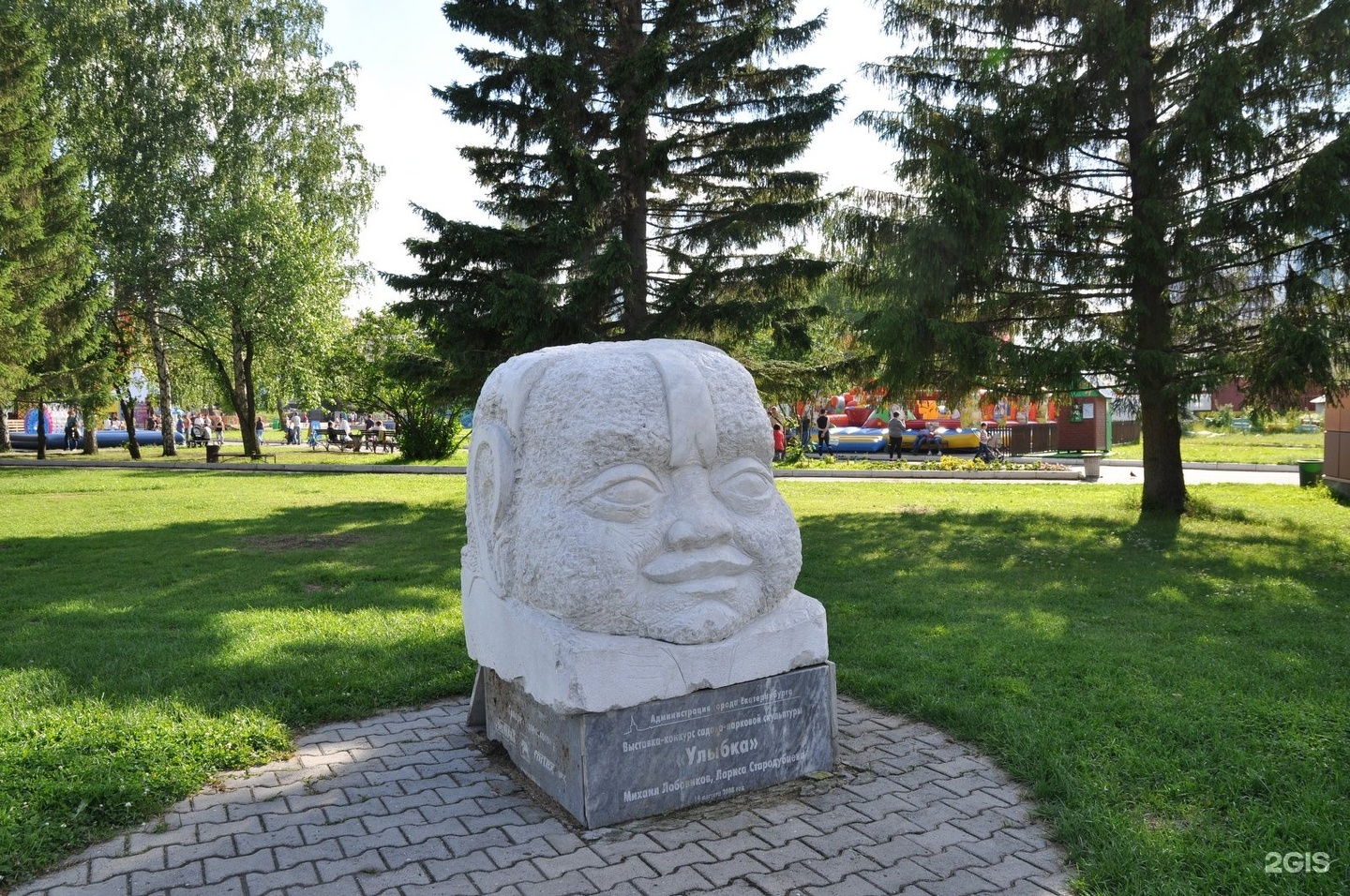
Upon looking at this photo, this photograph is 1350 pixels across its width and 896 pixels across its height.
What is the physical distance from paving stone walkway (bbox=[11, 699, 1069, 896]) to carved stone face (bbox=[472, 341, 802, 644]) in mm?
857

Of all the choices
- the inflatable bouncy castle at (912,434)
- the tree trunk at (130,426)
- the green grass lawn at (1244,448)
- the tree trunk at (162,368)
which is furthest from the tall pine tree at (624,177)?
the tree trunk at (130,426)

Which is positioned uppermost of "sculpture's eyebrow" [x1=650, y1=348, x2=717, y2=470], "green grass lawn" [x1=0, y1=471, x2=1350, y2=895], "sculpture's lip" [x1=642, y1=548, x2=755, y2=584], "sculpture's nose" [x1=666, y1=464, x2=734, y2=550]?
"sculpture's eyebrow" [x1=650, y1=348, x2=717, y2=470]

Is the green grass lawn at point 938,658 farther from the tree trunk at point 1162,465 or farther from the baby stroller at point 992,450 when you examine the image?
the baby stroller at point 992,450

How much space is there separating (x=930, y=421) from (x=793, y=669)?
2836cm

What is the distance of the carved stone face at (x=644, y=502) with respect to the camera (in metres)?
3.86

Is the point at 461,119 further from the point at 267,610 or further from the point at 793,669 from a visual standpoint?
the point at 793,669

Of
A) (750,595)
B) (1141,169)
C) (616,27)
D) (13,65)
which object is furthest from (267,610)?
(13,65)

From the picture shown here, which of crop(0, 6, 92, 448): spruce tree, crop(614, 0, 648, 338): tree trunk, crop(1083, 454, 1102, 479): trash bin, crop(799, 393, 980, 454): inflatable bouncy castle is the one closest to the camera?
crop(614, 0, 648, 338): tree trunk

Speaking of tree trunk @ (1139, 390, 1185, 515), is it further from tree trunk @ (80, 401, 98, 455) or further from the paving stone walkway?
tree trunk @ (80, 401, 98, 455)

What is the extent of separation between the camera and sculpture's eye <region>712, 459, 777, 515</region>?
162 inches

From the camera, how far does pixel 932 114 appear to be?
12.5m

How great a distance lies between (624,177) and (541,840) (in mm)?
10989

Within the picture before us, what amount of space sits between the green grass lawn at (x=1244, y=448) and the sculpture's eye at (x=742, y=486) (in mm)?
18411

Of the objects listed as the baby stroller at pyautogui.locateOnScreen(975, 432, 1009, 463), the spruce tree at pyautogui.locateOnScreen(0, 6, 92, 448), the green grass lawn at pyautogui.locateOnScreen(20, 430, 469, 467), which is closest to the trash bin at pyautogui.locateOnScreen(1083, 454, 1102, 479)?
the baby stroller at pyautogui.locateOnScreen(975, 432, 1009, 463)
